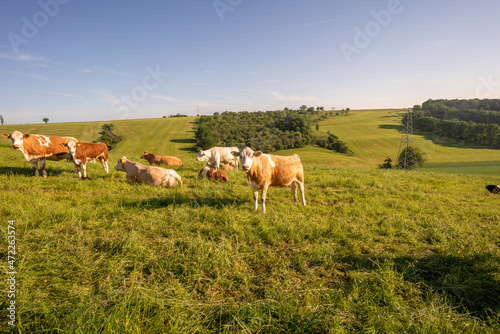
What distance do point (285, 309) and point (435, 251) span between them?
398cm

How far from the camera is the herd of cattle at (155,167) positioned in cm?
625

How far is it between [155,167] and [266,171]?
5625mm

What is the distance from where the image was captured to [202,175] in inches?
410

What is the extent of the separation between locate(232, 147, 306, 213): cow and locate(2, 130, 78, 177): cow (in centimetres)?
886

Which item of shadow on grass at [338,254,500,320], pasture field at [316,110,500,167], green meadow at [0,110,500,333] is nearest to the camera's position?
green meadow at [0,110,500,333]

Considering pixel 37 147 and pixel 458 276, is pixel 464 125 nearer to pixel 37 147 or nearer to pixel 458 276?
pixel 458 276

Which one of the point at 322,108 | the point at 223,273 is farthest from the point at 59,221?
the point at 322,108

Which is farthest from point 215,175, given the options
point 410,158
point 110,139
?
point 110,139

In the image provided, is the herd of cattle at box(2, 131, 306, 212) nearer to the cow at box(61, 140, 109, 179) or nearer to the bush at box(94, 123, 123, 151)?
the cow at box(61, 140, 109, 179)

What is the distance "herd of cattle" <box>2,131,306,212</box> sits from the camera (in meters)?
6.25

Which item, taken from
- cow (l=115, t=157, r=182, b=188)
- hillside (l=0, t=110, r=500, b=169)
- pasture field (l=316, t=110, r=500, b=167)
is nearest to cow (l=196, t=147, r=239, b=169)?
cow (l=115, t=157, r=182, b=188)

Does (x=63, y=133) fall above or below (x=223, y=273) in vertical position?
above

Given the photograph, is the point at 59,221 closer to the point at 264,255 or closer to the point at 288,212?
the point at 264,255

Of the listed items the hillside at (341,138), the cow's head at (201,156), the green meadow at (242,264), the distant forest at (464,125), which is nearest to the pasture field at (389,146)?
the hillside at (341,138)
